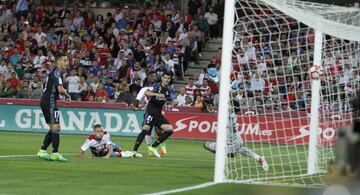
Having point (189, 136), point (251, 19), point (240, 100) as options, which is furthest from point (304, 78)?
point (189, 136)

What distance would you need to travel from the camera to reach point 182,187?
12.4 meters

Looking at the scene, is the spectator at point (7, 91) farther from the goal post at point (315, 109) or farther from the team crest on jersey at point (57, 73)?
the goal post at point (315, 109)

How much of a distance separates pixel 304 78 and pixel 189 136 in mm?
10731

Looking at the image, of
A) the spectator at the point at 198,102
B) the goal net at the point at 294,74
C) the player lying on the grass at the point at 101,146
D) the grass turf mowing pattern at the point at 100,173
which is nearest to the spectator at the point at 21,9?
the spectator at the point at 198,102

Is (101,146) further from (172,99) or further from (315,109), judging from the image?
(172,99)

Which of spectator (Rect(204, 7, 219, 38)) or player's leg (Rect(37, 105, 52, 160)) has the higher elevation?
spectator (Rect(204, 7, 219, 38))

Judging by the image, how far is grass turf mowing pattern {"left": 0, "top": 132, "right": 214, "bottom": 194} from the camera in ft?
39.0

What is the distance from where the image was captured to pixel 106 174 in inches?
555

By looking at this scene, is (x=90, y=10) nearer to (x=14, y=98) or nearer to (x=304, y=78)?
(x=14, y=98)

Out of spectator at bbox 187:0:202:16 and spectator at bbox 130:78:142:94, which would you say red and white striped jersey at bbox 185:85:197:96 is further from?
spectator at bbox 187:0:202:16

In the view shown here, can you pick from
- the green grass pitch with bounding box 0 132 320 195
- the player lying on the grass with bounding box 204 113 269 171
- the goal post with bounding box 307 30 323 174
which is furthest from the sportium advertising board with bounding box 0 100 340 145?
the goal post with bounding box 307 30 323 174

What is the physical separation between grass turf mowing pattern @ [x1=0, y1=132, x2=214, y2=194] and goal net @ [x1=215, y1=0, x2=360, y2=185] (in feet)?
3.25

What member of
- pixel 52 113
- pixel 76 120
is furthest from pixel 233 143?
pixel 76 120

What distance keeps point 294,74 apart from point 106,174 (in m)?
4.69
